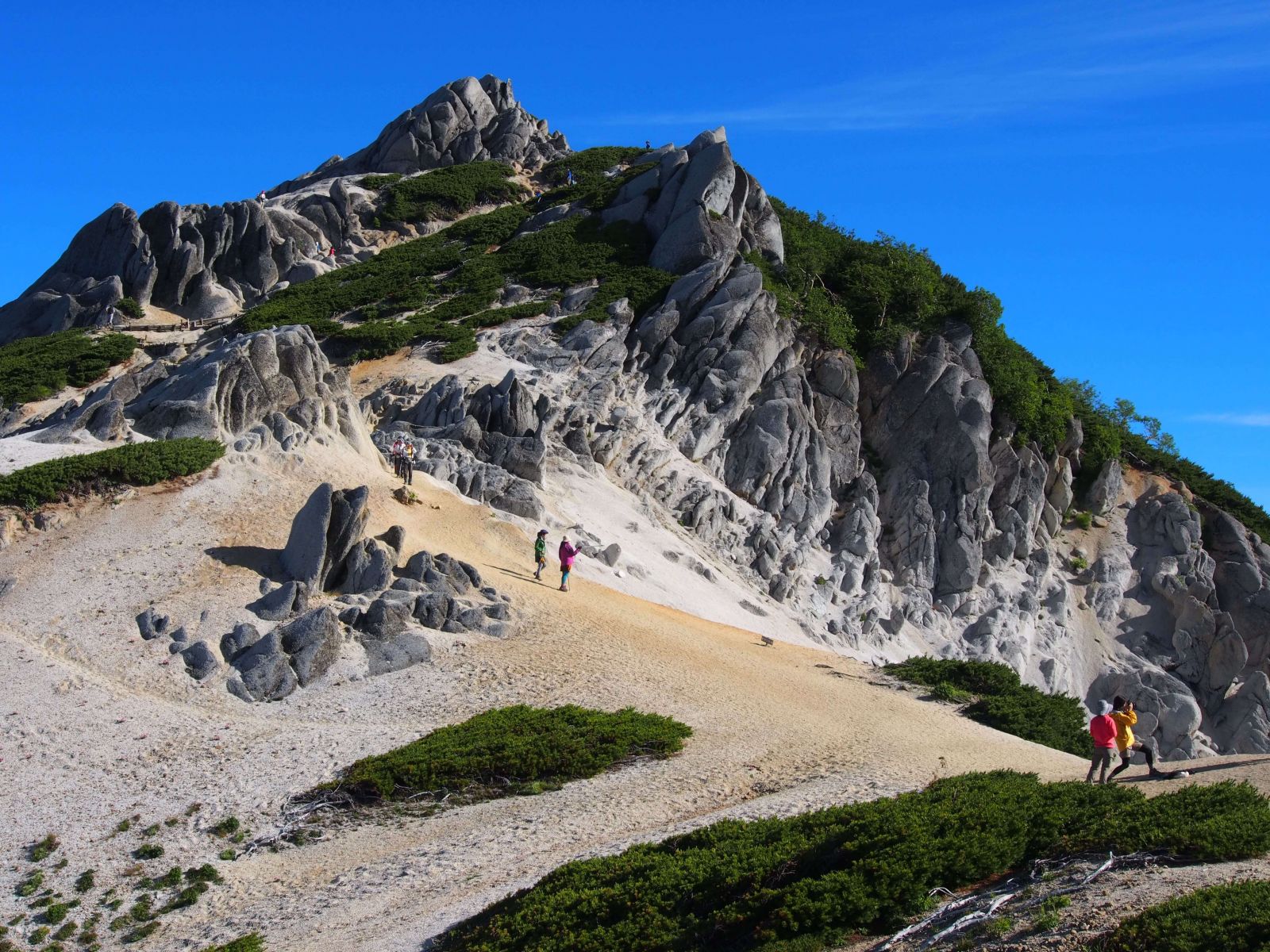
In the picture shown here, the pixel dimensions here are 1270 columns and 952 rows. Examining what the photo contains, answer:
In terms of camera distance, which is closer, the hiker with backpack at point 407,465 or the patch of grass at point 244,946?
the patch of grass at point 244,946

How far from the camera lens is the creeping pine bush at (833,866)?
38.3 ft

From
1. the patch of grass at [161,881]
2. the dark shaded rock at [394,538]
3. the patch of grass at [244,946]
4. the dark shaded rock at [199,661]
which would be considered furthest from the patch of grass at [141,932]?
the dark shaded rock at [394,538]

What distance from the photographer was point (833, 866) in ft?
41.5

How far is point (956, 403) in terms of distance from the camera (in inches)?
2008

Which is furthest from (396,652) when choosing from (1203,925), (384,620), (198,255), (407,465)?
(198,255)

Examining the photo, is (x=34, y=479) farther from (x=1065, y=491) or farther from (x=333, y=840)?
(x=1065, y=491)

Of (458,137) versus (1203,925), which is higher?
(458,137)

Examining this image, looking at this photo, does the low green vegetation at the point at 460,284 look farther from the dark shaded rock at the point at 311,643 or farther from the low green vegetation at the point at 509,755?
the low green vegetation at the point at 509,755

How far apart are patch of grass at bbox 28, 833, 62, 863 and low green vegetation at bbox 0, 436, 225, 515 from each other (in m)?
11.6

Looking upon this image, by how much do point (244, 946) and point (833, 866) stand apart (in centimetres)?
781

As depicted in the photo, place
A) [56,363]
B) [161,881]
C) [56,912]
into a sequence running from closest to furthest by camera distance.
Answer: [56,912] → [161,881] → [56,363]

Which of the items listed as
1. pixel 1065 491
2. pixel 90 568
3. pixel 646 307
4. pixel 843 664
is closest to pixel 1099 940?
pixel 843 664

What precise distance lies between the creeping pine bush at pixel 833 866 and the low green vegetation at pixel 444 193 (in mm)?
58316

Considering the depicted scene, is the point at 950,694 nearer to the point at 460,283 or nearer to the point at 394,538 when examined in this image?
the point at 394,538
